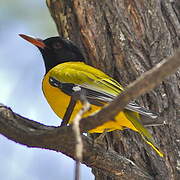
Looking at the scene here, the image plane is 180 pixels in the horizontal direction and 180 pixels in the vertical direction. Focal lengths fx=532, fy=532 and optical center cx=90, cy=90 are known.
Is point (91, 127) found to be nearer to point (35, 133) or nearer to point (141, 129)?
point (35, 133)

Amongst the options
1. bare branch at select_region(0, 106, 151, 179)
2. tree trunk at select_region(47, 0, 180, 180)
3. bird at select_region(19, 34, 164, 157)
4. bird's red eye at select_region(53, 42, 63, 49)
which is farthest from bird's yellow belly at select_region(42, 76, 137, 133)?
bird's red eye at select_region(53, 42, 63, 49)

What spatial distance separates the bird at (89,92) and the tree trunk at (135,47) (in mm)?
177

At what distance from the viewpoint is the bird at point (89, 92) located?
382 centimetres

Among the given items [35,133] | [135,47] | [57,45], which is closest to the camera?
[35,133]

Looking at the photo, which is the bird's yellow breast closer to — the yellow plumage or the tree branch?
the yellow plumage

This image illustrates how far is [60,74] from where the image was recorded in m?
4.55

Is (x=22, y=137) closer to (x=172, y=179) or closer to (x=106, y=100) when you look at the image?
(x=106, y=100)

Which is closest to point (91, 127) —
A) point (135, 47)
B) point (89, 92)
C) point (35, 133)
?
point (35, 133)

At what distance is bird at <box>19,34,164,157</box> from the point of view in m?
3.82

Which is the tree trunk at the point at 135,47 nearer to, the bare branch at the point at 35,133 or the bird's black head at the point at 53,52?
the bird's black head at the point at 53,52

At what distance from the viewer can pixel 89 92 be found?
13.4 feet

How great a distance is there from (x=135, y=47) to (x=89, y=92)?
28.3 inches

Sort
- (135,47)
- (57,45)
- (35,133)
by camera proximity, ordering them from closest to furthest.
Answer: (35,133) → (135,47) → (57,45)

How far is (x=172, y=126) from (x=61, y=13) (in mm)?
1511
